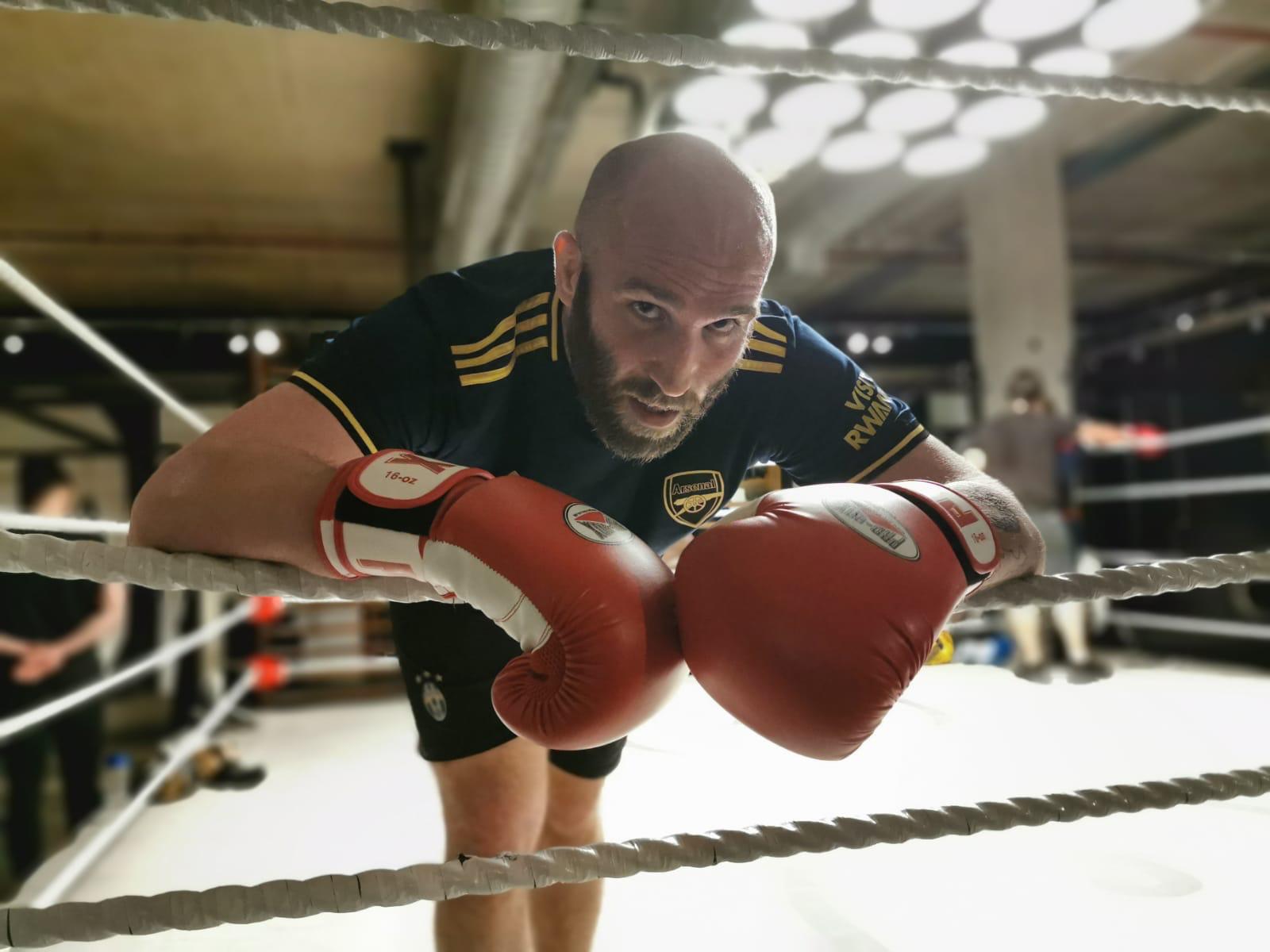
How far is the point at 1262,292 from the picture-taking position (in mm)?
6176

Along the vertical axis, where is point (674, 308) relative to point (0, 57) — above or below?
below

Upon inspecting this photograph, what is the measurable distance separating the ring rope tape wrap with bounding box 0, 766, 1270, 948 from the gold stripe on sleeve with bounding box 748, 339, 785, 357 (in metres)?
0.50

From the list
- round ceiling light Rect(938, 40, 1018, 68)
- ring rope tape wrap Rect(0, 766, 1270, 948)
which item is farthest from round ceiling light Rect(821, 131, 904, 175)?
ring rope tape wrap Rect(0, 766, 1270, 948)

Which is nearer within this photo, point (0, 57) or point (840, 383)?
point (840, 383)

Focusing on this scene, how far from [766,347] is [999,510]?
0.33 metres

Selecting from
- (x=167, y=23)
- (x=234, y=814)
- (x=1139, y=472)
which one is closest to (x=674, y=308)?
(x=234, y=814)

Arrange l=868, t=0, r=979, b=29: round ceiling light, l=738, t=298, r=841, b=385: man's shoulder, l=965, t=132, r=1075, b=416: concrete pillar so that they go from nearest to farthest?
l=738, t=298, r=841, b=385: man's shoulder
l=868, t=0, r=979, b=29: round ceiling light
l=965, t=132, r=1075, b=416: concrete pillar

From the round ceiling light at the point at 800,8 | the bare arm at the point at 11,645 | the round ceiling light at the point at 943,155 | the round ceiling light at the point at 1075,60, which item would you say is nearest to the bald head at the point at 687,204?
the round ceiling light at the point at 800,8

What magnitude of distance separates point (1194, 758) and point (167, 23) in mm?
3817

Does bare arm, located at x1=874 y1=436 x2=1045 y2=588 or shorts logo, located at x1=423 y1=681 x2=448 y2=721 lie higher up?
bare arm, located at x1=874 y1=436 x2=1045 y2=588

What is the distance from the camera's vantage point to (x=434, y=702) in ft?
3.32

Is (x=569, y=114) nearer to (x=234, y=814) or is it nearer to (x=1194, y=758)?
(x=234, y=814)

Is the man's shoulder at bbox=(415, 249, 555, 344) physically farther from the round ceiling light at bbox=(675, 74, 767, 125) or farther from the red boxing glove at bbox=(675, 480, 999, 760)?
the round ceiling light at bbox=(675, 74, 767, 125)

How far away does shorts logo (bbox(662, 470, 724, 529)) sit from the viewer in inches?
37.4
